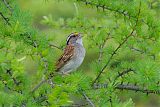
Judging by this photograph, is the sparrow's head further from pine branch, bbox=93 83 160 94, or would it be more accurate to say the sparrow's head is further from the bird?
pine branch, bbox=93 83 160 94

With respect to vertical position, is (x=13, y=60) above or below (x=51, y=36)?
below

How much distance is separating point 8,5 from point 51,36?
425mm

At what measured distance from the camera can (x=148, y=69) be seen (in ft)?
15.3

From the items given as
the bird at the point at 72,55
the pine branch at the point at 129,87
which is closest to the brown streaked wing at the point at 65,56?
the bird at the point at 72,55

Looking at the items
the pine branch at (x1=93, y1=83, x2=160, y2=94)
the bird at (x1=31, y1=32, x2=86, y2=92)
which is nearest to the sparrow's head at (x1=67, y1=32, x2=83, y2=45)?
the bird at (x1=31, y1=32, x2=86, y2=92)

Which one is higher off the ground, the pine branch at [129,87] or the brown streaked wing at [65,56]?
the brown streaked wing at [65,56]

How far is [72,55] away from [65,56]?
299 millimetres

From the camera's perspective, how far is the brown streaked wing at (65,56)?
19.1ft

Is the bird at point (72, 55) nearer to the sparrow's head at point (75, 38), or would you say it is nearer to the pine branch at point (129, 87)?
the sparrow's head at point (75, 38)

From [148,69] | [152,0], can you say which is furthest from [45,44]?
[152,0]

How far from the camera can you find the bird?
584 cm

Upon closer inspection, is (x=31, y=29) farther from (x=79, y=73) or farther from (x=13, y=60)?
(x=13, y=60)

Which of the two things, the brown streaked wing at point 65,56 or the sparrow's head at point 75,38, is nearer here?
the brown streaked wing at point 65,56

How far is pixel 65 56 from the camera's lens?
599cm
